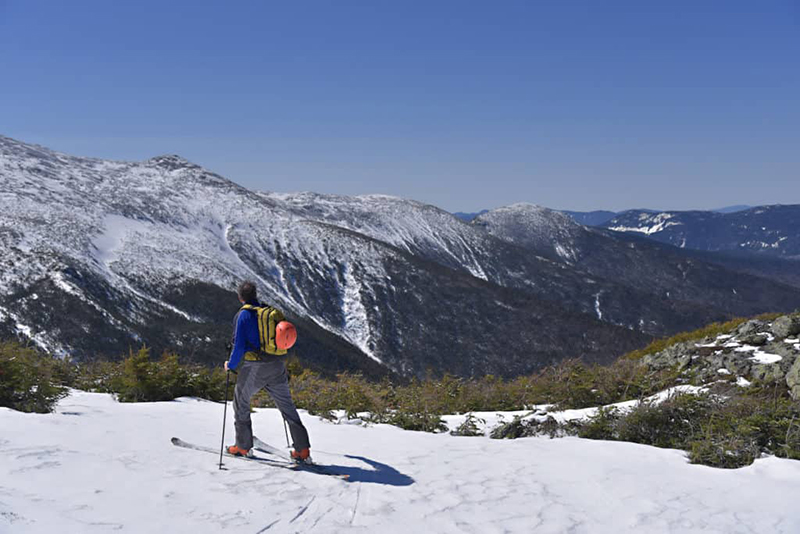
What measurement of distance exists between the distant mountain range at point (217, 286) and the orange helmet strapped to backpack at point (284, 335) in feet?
124

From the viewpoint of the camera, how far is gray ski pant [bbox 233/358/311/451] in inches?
294

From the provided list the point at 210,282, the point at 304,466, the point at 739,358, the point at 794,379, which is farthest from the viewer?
the point at 210,282

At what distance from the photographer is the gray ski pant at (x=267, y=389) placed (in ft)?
24.5

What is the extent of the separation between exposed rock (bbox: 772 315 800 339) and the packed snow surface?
6653 mm

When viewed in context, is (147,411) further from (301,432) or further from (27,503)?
(27,503)

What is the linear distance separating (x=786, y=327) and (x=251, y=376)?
1199 cm

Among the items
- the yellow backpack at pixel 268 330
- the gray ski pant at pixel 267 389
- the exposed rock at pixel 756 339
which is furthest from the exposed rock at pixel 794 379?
the yellow backpack at pixel 268 330

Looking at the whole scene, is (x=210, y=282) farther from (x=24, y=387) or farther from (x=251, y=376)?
(x=251, y=376)

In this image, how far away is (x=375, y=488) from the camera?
670 centimetres

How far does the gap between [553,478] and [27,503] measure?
5675mm

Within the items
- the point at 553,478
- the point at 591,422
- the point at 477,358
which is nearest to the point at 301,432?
the point at 553,478

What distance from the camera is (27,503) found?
16.6ft

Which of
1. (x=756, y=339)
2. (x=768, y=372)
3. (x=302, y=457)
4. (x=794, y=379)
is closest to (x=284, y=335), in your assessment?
(x=302, y=457)

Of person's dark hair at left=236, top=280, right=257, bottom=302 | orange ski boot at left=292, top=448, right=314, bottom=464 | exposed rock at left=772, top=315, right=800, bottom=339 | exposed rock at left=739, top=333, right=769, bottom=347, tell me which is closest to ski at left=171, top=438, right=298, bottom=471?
orange ski boot at left=292, top=448, right=314, bottom=464
